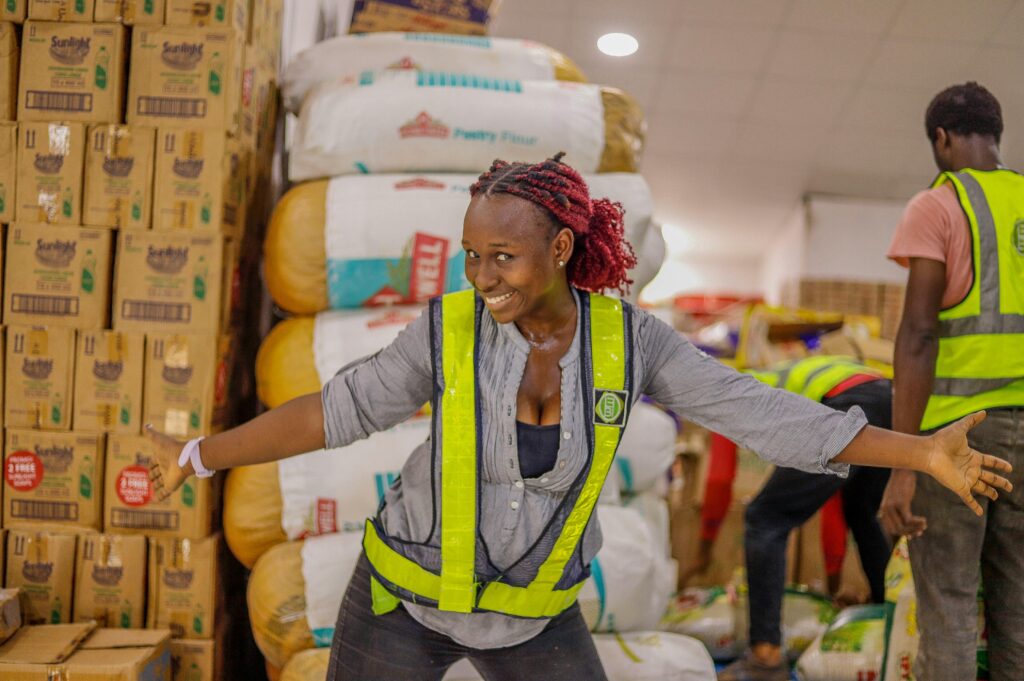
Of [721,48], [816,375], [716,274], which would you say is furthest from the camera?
[716,274]

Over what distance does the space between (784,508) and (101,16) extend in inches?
87.1

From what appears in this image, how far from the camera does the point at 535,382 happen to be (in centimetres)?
140

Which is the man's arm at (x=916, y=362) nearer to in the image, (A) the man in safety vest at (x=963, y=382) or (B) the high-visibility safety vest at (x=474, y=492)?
(A) the man in safety vest at (x=963, y=382)

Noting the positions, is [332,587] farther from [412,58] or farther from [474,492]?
[412,58]

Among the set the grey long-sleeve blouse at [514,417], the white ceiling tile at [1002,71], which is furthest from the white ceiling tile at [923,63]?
the grey long-sleeve blouse at [514,417]

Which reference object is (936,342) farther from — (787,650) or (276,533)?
(276,533)

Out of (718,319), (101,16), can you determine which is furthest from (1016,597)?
(718,319)

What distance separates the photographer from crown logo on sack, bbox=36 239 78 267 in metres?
2.11

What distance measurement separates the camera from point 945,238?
5.78 feet

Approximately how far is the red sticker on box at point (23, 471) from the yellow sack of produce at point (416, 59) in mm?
1222

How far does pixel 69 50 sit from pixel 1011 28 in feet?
7.96

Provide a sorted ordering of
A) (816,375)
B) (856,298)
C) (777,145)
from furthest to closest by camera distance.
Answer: (856,298) < (777,145) < (816,375)

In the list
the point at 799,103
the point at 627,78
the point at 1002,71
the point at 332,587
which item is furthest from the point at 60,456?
the point at 799,103

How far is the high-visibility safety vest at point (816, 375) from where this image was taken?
237 cm
